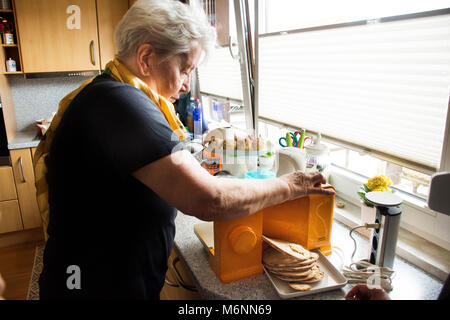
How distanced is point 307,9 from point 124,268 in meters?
1.37

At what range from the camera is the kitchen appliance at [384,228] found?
2.98 ft

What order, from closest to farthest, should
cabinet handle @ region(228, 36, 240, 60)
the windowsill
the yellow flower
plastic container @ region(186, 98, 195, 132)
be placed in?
the windowsill
the yellow flower
cabinet handle @ region(228, 36, 240, 60)
plastic container @ region(186, 98, 195, 132)

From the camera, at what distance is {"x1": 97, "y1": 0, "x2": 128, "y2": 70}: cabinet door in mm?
2965

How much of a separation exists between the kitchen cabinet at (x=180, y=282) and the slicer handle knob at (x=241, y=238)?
0.26 metres

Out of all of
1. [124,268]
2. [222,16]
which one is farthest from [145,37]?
[222,16]

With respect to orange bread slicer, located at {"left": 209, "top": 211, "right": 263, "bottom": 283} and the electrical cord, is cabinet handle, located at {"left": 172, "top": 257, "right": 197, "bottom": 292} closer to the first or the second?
orange bread slicer, located at {"left": 209, "top": 211, "right": 263, "bottom": 283}

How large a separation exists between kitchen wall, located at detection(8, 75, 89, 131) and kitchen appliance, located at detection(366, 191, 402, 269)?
127 inches

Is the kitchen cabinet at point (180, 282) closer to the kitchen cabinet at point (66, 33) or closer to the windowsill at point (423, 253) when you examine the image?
the windowsill at point (423, 253)

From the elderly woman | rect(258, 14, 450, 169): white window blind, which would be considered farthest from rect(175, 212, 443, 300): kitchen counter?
rect(258, 14, 450, 169): white window blind

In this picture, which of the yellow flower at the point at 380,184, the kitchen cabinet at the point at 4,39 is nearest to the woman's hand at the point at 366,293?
the yellow flower at the point at 380,184

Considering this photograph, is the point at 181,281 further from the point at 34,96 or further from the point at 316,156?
the point at 34,96

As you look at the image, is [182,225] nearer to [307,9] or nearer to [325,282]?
[325,282]

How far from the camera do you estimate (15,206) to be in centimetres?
284

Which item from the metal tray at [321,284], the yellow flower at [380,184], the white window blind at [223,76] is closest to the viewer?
the metal tray at [321,284]
